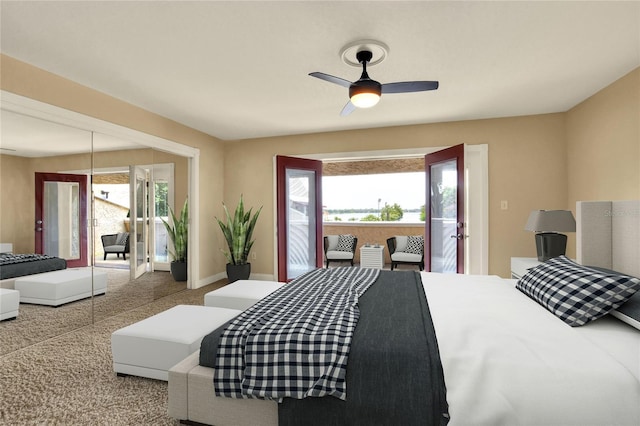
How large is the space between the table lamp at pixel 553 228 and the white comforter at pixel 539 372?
1.76 meters

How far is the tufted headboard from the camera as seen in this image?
2285 mm

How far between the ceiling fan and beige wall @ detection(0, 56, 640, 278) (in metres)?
2.05

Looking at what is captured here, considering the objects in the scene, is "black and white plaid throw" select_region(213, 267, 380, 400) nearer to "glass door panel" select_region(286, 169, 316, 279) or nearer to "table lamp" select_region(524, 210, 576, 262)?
"table lamp" select_region(524, 210, 576, 262)

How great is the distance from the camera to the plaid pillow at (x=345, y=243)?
20.5ft

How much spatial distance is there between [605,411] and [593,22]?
2.32 m

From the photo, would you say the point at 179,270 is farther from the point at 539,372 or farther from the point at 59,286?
the point at 539,372

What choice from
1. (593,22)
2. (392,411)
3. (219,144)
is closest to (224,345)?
(392,411)

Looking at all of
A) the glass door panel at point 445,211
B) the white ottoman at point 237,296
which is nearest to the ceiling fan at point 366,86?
the glass door panel at point 445,211

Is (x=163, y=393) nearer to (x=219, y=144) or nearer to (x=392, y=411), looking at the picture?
(x=392, y=411)

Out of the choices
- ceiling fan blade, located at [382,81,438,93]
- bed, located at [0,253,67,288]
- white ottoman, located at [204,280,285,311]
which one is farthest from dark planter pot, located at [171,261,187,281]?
ceiling fan blade, located at [382,81,438,93]

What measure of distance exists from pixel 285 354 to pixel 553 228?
3.03 meters

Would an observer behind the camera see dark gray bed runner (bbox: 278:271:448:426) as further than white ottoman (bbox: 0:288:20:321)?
No

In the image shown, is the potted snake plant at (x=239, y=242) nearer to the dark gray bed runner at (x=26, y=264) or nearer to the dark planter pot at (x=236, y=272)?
the dark planter pot at (x=236, y=272)

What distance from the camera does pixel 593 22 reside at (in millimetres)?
2057
